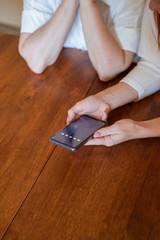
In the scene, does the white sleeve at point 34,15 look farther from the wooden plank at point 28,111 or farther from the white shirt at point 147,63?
the white shirt at point 147,63

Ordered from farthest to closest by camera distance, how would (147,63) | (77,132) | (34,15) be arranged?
1. (34,15)
2. (147,63)
3. (77,132)

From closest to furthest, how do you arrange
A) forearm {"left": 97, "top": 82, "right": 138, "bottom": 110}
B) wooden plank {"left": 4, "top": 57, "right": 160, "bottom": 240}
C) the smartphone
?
1. wooden plank {"left": 4, "top": 57, "right": 160, "bottom": 240}
2. the smartphone
3. forearm {"left": 97, "top": 82, "right": 138, "bottom": 110}

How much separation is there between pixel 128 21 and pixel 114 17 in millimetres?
66

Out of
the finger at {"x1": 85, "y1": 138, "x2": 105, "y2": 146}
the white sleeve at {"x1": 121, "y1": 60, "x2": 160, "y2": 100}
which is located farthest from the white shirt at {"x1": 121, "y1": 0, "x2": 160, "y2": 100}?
the finger at {"x1": 85, "y1": 138, "x2": 105, "y2": 146}

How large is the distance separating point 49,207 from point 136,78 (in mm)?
592

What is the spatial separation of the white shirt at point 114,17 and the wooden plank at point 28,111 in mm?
153

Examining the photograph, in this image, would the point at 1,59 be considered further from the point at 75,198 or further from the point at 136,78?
the point at 75,198

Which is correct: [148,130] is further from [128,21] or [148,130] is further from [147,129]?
[128,21]

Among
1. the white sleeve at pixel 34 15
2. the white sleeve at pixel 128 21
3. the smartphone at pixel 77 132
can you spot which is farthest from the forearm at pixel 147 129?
the white sleeve at pixel 34 15

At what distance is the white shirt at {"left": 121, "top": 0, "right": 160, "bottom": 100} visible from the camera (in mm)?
989

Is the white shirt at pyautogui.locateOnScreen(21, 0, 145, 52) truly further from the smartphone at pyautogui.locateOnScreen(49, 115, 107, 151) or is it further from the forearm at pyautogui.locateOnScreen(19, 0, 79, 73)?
the smartphone at pyautogui.locateOnScreen(49, 115, 107, 151)

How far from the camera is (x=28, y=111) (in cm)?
91

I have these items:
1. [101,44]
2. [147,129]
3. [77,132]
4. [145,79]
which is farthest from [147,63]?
[77,132]

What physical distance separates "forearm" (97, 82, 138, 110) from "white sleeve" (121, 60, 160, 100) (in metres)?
0.02
